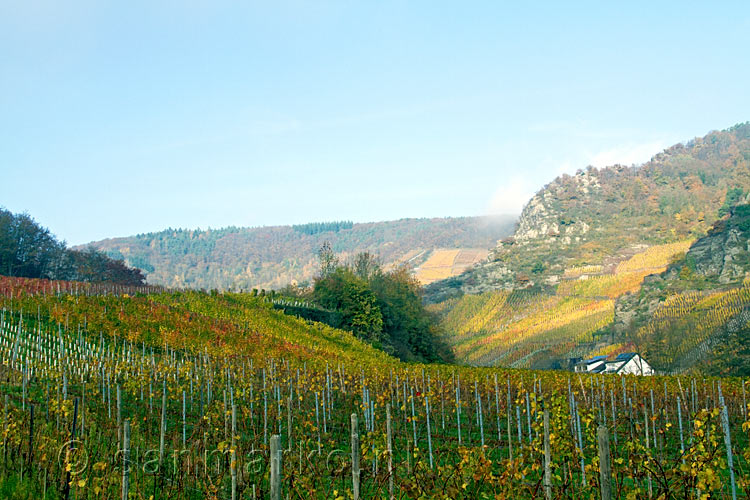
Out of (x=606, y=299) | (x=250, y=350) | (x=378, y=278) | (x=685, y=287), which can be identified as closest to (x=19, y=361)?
(x=250, y=350)

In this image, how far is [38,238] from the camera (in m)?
57.6

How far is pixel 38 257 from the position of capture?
2238 inches

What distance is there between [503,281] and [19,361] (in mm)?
126385

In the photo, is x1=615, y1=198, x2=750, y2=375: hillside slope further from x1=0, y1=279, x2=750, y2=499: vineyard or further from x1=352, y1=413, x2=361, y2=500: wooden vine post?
x1=352, y1=413, x2=361, y2=500: wooden vine post

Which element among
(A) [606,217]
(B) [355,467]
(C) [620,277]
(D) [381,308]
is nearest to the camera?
(B) [355,467]

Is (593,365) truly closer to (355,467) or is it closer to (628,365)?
(628,365)

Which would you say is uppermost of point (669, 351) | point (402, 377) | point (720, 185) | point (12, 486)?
point (720, 185)

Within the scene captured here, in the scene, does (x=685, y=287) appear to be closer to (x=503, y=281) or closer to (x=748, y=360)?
(x=748, y=360)

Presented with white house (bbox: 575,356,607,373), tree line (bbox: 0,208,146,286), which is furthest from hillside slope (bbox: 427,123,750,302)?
tree line (bbox: 0,208,146,286)

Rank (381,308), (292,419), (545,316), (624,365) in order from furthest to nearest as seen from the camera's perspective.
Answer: (545,316) → (381,308) → (624,365) → (292,419)

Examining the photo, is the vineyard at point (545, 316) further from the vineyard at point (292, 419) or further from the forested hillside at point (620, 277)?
the vineyard at point (292, 419)

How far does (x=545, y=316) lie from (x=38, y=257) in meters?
77.1

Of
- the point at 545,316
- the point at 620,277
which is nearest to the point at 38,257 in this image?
the point at 545,316

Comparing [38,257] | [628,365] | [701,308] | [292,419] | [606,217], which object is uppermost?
[606,217]
